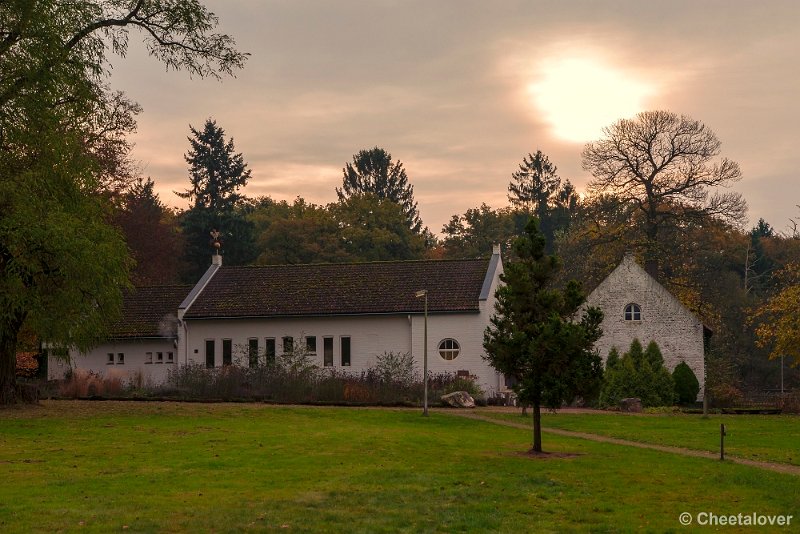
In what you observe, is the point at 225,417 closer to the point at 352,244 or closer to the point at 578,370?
the point at 578,370

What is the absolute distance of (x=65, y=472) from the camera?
877 inches

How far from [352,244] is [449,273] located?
124ft

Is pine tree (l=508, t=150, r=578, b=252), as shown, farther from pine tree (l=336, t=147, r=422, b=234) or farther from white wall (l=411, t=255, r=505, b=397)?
white wall (l=411, t=255, r=505, b=397)

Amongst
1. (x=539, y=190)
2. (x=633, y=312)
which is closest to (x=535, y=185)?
(x=539, y=190)

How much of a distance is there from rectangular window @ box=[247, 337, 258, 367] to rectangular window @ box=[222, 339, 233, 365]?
3.30ft

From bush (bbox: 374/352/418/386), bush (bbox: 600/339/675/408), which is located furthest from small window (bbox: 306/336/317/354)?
bush (bbox: 600/339/675/408)

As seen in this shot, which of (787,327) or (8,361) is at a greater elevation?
(787,327)

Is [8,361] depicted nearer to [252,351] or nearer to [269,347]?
[252,351]

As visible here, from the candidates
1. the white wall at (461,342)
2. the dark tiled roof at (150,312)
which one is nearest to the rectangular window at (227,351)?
the dark tiled roof at (150,312)

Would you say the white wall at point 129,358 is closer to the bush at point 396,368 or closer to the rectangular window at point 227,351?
the rectangular window at point 227,351

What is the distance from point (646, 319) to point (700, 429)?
20392 millimetres

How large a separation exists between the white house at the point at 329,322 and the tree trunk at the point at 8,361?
515 inches

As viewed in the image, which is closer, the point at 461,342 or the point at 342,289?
the point at 461,342

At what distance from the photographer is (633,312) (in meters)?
54.6
